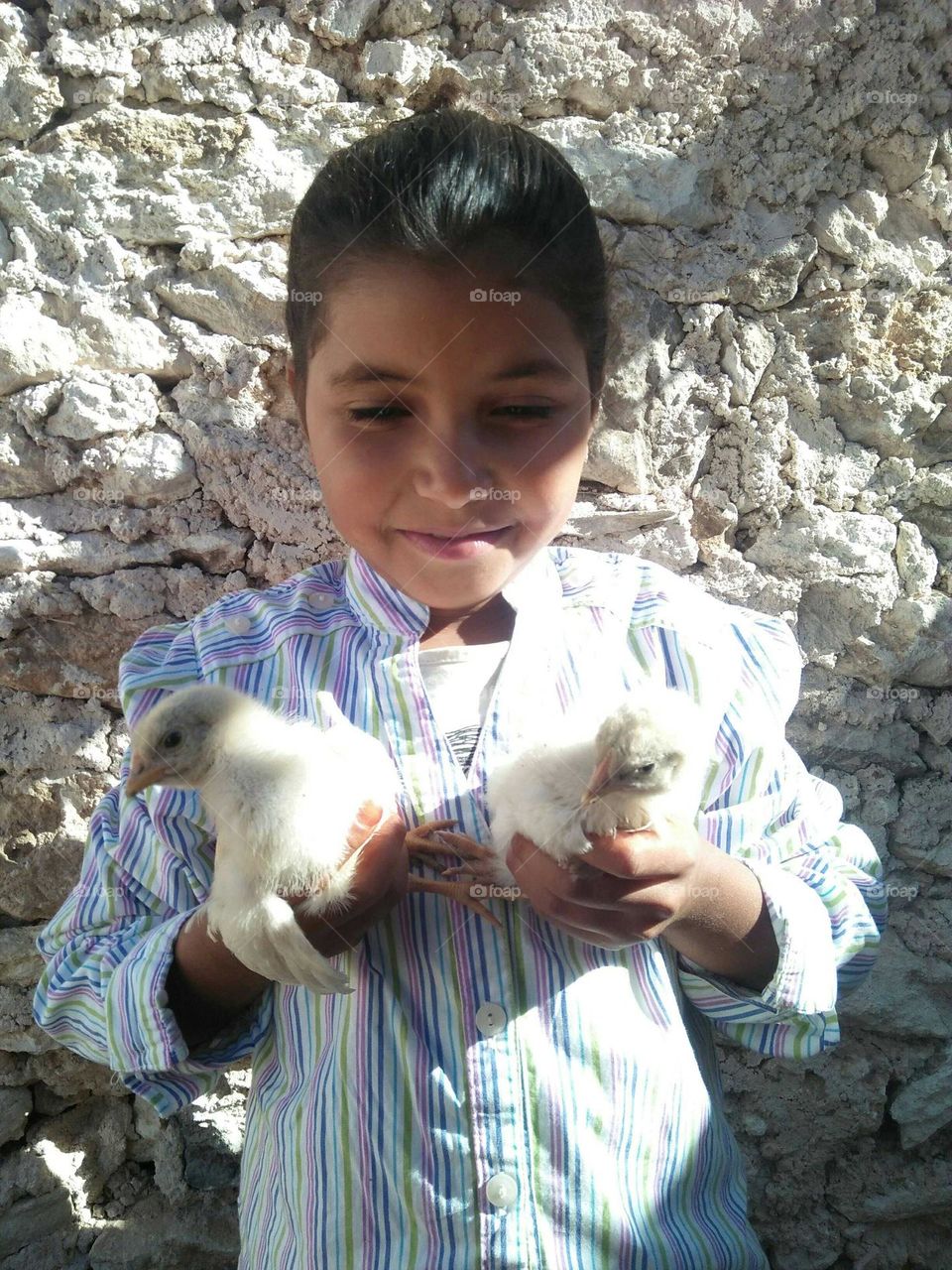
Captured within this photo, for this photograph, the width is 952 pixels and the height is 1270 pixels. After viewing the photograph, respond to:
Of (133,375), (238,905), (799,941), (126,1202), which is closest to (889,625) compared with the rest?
(799,941)

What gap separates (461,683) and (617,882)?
34cm

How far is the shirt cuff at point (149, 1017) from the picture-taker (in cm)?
113

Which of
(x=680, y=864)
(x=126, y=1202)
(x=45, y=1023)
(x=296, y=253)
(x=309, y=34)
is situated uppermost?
(x=309, y=34)

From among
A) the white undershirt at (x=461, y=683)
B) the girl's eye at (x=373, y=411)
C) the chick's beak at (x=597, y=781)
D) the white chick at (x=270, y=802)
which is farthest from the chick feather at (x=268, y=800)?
the girl's eye at (x=373, y=411)

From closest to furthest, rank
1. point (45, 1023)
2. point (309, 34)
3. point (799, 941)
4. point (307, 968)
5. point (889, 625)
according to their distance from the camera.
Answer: point (307, 968), point (799, 941), point (45, 1023), point (309, 34), point (889, 625)

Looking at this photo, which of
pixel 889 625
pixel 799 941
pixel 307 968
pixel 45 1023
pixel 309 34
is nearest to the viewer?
pixel 307 968

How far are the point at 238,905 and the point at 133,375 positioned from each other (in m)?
1.10

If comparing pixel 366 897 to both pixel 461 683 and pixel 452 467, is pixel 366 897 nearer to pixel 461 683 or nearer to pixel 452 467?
pixel 461 683

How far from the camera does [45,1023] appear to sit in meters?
1.27

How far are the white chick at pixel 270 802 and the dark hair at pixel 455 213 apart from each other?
52cm

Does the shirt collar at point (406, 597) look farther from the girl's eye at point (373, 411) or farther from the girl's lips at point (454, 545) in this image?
the girl's eye at point (373, 411)

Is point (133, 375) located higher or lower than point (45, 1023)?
higher

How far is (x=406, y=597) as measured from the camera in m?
1.27

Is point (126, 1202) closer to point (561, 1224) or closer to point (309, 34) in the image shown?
point (561, 1224)
